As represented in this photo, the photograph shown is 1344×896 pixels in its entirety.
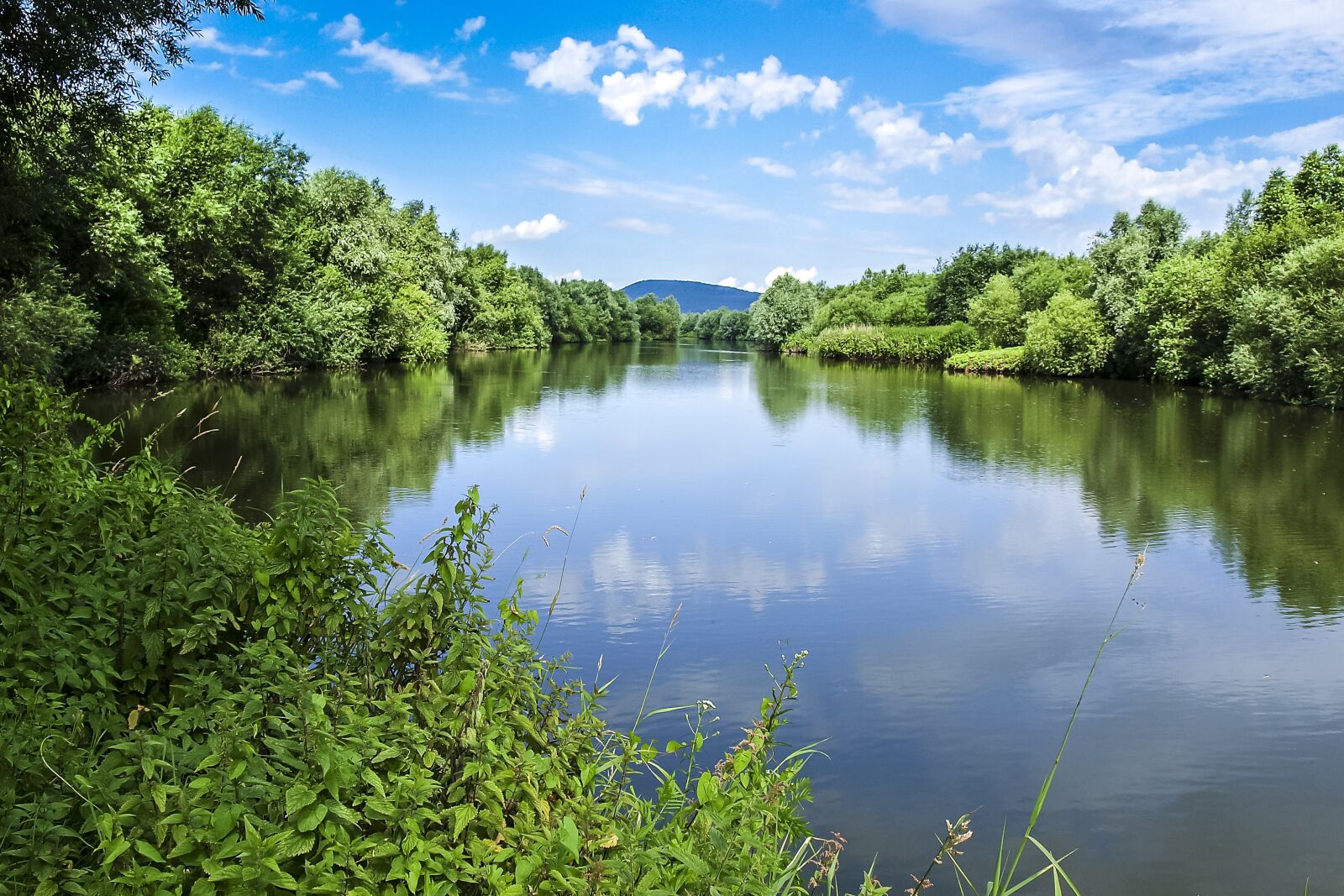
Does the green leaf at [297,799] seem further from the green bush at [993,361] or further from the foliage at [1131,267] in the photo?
the green bush at [993,361]

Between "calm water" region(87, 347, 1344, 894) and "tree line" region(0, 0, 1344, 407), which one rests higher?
"tree line" region(0, 0, 1344, 407)

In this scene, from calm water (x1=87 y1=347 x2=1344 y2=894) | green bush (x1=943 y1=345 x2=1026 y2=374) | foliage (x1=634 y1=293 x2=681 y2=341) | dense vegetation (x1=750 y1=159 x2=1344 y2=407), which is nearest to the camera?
calm water (x1=87 y1=347 x2=1344 y2=894)

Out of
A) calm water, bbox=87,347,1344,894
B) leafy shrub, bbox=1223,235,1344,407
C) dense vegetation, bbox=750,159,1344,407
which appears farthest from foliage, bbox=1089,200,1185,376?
calm water, bbox=87,347,1344,894

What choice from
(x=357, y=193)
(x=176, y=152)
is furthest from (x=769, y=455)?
(x=357, y=193)

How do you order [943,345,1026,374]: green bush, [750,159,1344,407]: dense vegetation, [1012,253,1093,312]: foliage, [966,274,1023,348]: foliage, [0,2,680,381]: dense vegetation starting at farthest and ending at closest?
[966,274,1023,348]: foliage → [1012,253,1093,312]: foliage → [943,345,1026,374]: green bush → [750,159,1344,407]: dense vegetation → [0,2,680,381]: dense vegetation

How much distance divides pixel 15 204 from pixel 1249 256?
39.2m

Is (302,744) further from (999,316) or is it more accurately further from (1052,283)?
(999,316)

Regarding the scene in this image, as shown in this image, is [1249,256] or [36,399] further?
[1249,256]

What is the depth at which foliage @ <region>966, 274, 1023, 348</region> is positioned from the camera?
59.1m

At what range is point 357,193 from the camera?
1869 inches

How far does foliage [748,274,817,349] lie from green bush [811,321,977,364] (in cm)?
1903

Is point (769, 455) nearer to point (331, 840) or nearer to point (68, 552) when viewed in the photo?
point (68, 552)

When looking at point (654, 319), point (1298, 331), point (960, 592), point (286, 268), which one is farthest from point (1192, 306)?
point (654, 319)

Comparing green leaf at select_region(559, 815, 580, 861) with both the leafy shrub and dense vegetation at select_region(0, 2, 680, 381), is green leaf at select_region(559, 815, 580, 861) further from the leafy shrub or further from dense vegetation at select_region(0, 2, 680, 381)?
the leafy shrub
